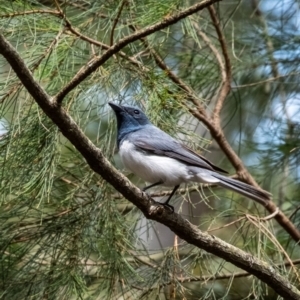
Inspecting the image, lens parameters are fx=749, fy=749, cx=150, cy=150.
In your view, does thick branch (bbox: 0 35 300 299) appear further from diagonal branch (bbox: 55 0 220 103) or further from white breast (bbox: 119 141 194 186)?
white breast (bbox: 119 141 194 186)

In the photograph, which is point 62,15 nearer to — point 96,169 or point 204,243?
point 96,169

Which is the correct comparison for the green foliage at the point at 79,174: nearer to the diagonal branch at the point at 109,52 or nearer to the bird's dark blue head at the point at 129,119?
the bird's dark blue head at the point at 129,119

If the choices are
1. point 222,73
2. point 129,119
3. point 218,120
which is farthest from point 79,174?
point 222,73

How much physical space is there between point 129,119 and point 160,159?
135 mm

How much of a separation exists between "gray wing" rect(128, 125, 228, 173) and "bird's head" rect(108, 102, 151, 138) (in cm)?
3

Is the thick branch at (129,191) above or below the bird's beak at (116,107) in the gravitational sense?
below

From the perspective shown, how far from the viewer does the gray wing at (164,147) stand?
6.23 feet

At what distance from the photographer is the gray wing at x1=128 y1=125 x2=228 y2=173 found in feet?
6.23

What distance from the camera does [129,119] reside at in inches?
77.2

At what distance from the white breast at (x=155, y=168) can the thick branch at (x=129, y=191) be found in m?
0.24

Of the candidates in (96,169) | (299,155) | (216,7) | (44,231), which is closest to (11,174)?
(44,231)

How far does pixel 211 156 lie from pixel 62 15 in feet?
5.66

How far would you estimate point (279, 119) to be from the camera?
8.82ft

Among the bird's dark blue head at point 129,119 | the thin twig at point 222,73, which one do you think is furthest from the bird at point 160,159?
the thin twig at point 222,73
